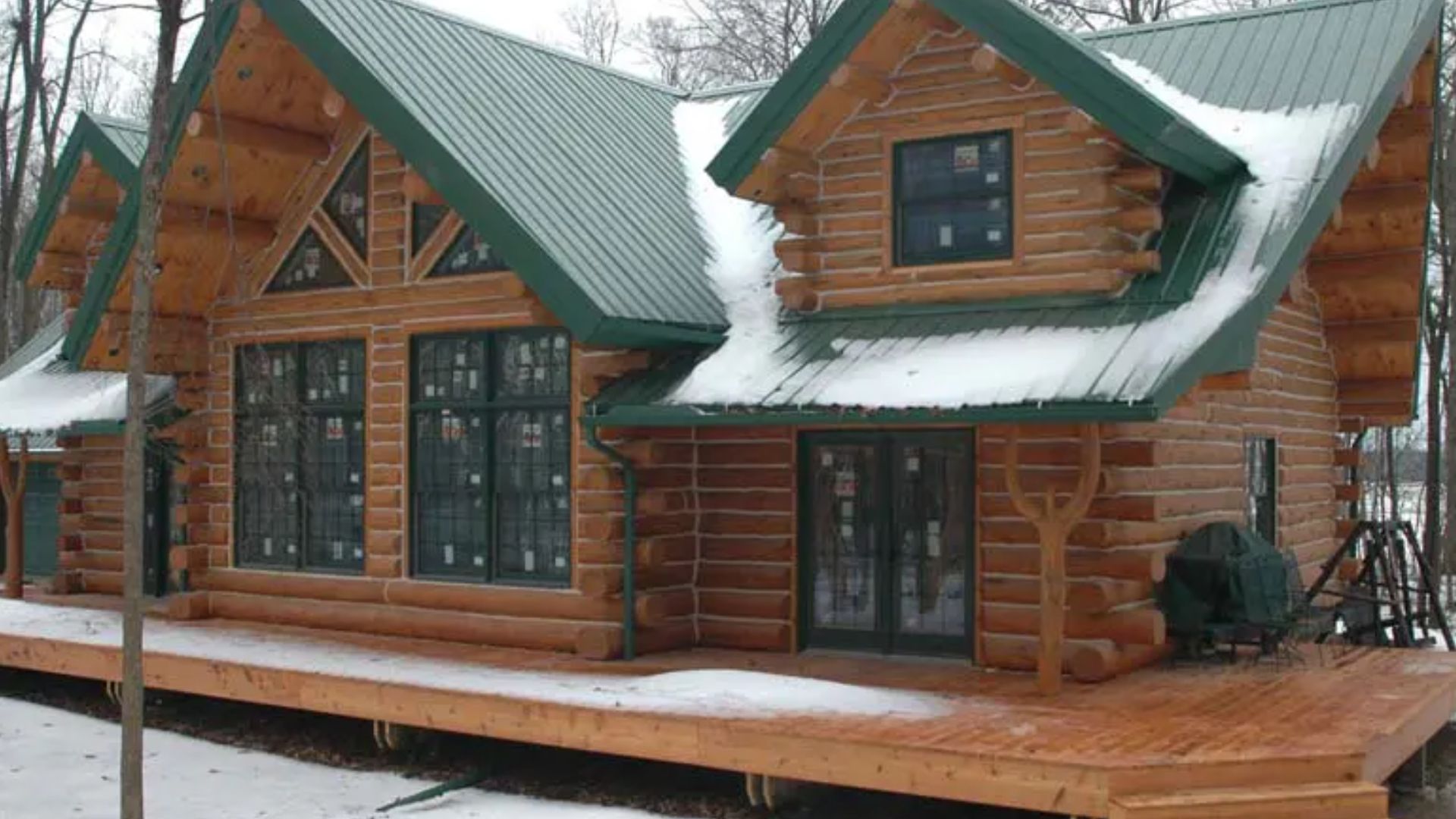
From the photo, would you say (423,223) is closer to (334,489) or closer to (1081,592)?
(334,489)

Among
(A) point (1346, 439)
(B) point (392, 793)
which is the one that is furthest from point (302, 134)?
(A) point (1346, 439)

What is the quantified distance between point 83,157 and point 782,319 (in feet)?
28.4

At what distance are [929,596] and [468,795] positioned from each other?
3744mm

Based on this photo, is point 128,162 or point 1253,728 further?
point 128,162

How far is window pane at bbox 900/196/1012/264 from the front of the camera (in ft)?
38.7

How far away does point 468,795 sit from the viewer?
10672 mm

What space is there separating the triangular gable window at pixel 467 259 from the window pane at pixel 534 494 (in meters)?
1.29

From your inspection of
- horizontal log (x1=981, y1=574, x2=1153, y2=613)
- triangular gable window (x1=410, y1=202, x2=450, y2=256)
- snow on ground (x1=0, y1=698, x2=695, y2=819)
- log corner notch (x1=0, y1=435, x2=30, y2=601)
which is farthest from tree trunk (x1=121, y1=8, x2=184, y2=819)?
log corner notch (x1=0, y1=435, x2=30, y2=601)

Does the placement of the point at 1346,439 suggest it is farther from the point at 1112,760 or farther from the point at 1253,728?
the point at 1112,760

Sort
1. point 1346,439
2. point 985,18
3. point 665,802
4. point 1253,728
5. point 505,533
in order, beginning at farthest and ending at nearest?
1. point 1346,439
2. point 505,533
3. point 985,18
4. point 665,802
5. point 1253,728

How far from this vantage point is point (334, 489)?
1438cm

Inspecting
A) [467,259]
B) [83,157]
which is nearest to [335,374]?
[467,259]

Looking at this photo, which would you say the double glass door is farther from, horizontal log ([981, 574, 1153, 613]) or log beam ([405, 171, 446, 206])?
log beam ([405, 171, 446, 206])

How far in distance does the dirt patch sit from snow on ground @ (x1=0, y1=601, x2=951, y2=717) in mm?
582
